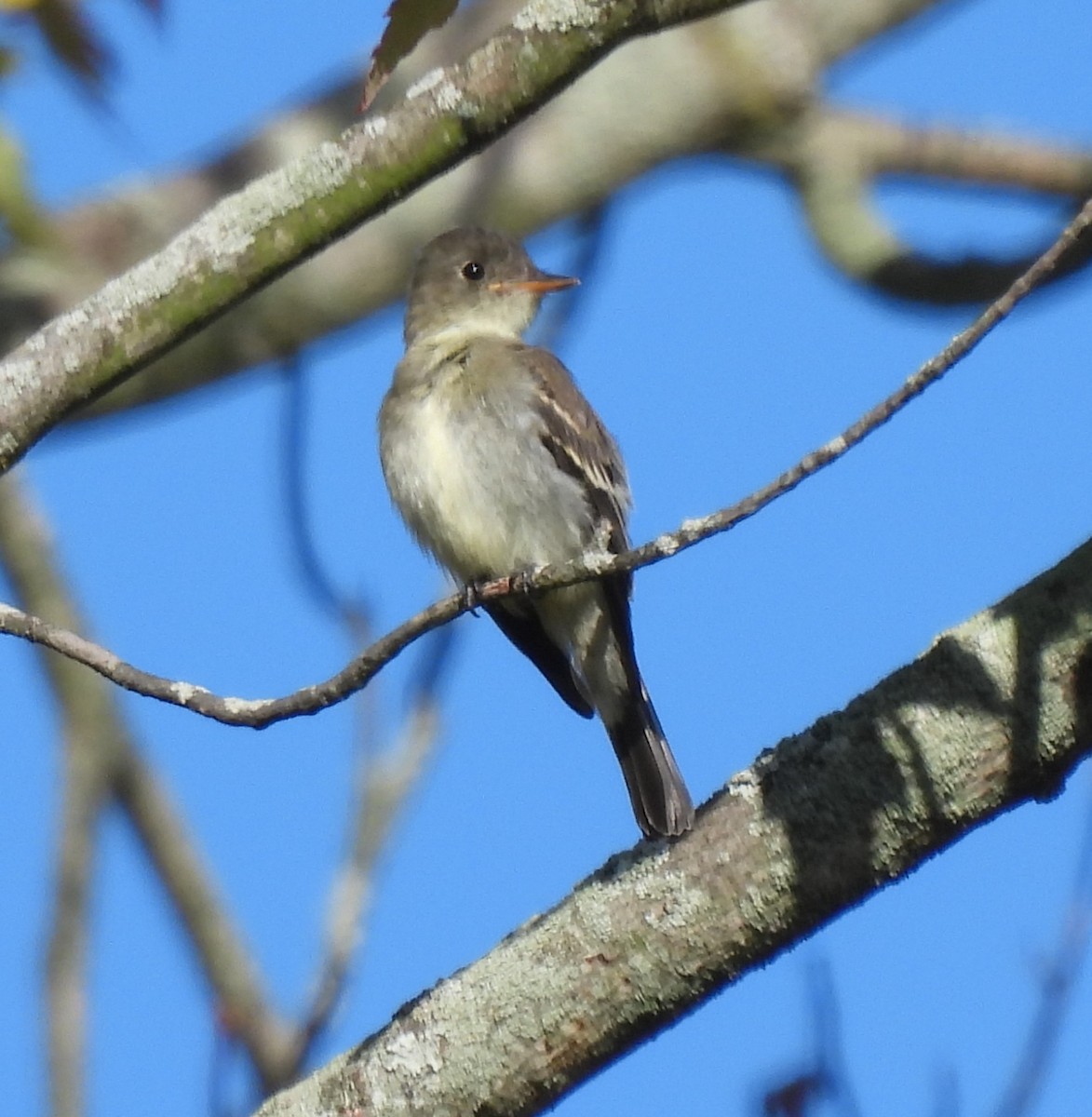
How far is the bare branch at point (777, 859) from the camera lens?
2768 mm

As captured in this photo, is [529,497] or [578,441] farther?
[578,441]

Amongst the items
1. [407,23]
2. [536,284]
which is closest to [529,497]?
[536,284]

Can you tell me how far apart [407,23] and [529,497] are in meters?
2.41

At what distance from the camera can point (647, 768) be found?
4.56 metres

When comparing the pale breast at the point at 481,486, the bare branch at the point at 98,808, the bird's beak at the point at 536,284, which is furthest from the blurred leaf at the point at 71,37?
the bare branch at the point at 98,808

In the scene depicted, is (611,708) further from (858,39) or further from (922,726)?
(858,39)

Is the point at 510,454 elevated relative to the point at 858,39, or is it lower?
lower

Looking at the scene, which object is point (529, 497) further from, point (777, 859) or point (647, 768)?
point (777, 859)

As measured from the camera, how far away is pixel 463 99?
110 inches

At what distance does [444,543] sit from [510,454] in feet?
0.89

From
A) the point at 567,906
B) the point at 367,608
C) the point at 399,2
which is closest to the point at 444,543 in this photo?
the point at 367,608

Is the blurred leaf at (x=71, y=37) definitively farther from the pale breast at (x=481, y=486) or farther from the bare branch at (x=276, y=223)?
the pale breast at (x=481, y=486)

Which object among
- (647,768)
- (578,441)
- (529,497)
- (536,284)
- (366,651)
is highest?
(536,284)

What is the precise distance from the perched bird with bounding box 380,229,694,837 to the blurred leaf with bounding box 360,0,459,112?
7.55 feet
